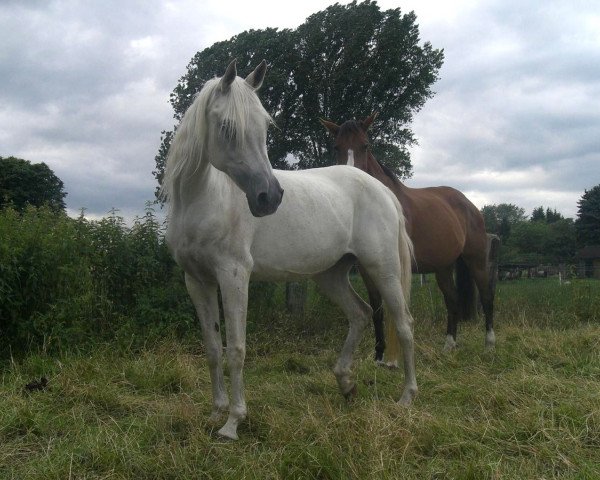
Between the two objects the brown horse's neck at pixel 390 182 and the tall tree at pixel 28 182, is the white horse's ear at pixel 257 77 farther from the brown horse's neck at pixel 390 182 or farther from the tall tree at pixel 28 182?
the tall tree at pixel 28 182

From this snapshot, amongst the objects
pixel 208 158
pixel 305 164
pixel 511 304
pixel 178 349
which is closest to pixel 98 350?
pixel 178 349

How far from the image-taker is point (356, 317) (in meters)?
4.35

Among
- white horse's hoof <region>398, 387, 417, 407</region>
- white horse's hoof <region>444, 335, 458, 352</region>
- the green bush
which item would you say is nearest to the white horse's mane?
white horse's hoof <region>398, 387, 417, 407</region>

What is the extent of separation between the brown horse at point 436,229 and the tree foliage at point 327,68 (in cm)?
971

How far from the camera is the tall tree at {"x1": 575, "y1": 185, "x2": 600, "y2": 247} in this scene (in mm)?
46594

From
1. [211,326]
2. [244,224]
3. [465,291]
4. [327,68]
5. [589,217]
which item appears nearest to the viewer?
[244,224]

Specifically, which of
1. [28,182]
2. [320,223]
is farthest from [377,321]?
[28,182]

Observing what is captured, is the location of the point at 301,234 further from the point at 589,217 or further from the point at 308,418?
the point at 589,217

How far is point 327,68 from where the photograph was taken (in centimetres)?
1717

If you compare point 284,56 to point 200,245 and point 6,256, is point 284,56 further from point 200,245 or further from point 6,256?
point 200,245

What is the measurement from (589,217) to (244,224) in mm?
50906

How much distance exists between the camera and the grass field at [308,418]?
2492 mm

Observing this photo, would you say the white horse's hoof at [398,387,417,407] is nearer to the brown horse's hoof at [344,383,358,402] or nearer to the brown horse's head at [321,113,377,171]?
the brown horse's hoof at [344,383,358,402]

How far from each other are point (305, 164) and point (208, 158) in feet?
47.6
